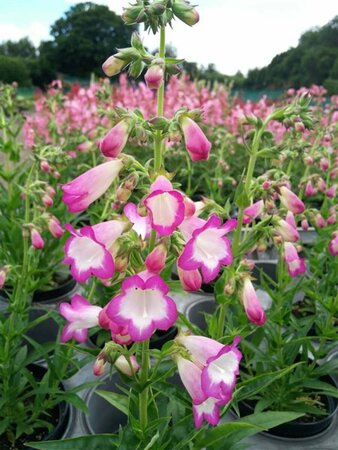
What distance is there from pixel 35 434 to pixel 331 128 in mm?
2740

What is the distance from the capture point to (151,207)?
2.91 feet

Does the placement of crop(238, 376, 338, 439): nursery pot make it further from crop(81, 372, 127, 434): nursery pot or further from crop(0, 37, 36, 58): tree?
crop(0, 37, 36, 58): tree

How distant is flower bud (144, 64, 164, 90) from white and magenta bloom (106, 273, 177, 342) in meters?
0.40

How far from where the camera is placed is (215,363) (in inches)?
41.9

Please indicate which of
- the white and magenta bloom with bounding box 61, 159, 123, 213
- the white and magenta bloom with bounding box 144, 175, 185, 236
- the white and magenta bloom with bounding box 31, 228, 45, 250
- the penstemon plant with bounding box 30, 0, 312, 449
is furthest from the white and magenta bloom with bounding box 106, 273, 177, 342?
the white and magenta bloom with bounding box 31, 228, 45, 250

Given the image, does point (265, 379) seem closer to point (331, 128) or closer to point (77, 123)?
point (331, 128)

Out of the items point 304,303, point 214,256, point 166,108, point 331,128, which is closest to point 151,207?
point 214,256

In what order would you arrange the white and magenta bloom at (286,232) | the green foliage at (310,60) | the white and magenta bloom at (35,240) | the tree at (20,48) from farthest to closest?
the tree at (20,48) → the green foliage at (310,60) → the white and magenta bloom at (35,240) → the white and magenta bloom at (286,232)

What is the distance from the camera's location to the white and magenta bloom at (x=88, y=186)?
1.00 m

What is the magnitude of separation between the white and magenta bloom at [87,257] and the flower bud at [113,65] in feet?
1.21

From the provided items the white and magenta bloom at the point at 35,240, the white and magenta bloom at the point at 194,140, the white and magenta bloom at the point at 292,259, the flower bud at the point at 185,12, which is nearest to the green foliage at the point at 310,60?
the white and magenta bloom at the point at 292,259

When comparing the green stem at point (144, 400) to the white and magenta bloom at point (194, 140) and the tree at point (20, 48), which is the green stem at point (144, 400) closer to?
the white and magenta bloom at point (194, 140)

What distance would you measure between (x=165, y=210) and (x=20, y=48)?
36.7 ft

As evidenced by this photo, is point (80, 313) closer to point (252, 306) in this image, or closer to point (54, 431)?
point (252, 306)
